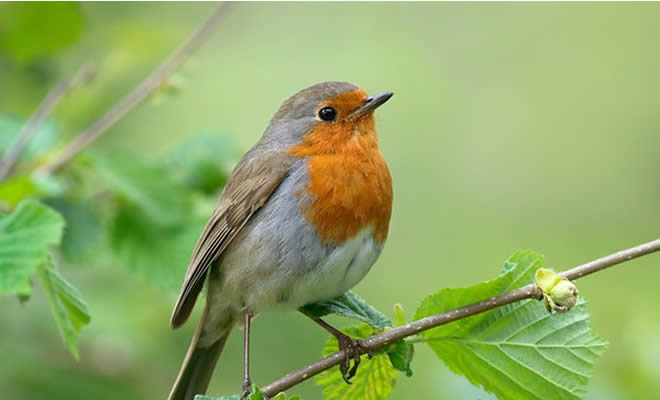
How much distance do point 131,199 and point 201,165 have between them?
42 centimetres

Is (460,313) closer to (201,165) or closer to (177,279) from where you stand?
(177,279)

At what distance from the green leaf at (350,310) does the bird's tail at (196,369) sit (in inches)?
22.9

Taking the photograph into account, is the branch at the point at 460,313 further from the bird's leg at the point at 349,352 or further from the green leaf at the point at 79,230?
the green leaf at the point at 79,230

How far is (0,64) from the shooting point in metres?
5.67

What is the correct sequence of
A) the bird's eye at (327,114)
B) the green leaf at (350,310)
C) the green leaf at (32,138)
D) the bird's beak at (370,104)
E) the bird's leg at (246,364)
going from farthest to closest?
the green leaf at (32,138)
the bird's eye at (327,114)
the bird's beak at (370,104)
the bird's leg at (246,364)
the green leaf at (350,310)

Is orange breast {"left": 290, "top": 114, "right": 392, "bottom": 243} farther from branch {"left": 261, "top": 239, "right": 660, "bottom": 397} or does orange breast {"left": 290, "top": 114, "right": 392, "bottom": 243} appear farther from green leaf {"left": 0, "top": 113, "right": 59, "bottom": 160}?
green leaf {"left": 0, "top": 113, "right": 59, "bottom": 160}

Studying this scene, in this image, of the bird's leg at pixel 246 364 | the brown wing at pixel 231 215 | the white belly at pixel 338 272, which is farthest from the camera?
the brown wing at pixel 231 215

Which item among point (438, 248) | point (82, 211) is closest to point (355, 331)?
point (82, 211)

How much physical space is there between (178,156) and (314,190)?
1061 mm

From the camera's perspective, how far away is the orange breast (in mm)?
3691

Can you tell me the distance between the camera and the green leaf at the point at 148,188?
13.8 ft

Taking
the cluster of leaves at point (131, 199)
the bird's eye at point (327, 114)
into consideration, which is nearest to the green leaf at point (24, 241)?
the cluster of leaves at point (131, 199)

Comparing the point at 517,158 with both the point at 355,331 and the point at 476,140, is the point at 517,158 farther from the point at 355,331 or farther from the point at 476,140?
the point at 355,331

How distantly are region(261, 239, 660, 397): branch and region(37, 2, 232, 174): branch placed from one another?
177 cm
